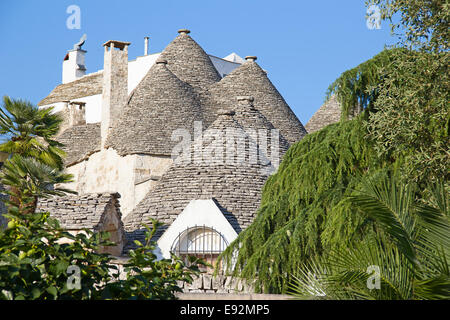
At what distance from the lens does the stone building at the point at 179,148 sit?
19219 mm

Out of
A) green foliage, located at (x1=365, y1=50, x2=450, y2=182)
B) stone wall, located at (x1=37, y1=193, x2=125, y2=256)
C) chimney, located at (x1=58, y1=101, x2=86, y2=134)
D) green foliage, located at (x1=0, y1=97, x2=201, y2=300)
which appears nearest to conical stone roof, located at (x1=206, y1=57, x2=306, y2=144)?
chimney, located at (x1=58, y1=101, x2=86, y2=134)

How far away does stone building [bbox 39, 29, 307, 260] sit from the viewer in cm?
1922

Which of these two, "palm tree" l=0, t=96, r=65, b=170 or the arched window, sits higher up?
"palm tree" l=0, t=96, r=65, b=170

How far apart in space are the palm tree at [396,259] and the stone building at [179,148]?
35.0 feet

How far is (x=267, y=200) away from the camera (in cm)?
1477

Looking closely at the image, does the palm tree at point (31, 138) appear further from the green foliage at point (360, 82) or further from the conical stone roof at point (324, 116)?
the conical stone roof at point (324, 116)

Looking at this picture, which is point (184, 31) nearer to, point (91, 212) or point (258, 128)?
point (258, 128)

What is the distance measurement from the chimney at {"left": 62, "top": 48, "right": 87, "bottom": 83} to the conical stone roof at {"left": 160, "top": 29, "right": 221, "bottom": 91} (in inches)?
990

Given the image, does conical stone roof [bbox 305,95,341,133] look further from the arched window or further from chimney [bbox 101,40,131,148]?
the arched window

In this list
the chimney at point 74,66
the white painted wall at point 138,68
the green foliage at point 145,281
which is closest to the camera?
the green foliage at point 145,281

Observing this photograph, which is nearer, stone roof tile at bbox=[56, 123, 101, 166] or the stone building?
the stone building

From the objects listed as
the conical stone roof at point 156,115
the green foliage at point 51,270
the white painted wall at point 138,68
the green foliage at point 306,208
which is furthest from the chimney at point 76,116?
the green foliage at point 51,270

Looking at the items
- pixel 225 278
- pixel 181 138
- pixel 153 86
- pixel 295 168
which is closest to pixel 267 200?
pixel 295 168
